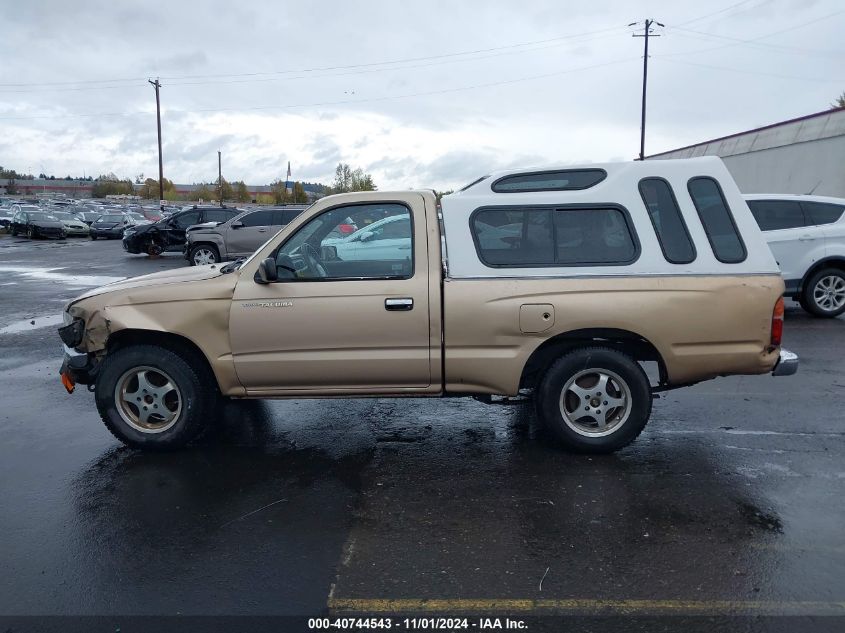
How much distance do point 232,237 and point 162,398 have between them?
46.6 ft

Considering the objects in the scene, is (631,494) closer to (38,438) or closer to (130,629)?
(130,629)

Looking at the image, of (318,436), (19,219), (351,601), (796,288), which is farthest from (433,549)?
(19,219)

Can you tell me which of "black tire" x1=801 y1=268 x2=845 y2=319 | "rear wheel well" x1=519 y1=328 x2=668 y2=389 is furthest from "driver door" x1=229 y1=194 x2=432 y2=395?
"black tire" x1=801 y1=268 x2=845 y2=319

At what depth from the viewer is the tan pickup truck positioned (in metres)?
4.87

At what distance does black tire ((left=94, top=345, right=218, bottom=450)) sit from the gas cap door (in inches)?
92.5

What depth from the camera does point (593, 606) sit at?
3.29 metres

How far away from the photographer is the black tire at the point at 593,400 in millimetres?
4953

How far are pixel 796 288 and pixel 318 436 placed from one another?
837 centimetres

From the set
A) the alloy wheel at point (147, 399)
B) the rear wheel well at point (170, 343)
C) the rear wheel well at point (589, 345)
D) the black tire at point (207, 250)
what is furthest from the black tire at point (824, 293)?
the black tire at point (207, 250)

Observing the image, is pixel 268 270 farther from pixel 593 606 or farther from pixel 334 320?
pixel 593 606

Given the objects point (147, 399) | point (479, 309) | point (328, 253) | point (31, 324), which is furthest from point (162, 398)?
point (31, 324)

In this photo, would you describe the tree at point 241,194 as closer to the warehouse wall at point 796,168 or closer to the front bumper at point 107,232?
the front bumper at point 107,232

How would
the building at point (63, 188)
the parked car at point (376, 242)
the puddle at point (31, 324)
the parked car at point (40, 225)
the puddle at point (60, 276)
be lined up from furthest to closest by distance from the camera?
the building at point (63, 188)
the parked car at point (40, 225)
the puddle at point (60, 276)
the puddle at point (31, 324)
the parked car at point (376, 242)

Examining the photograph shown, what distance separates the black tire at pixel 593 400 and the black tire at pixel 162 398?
2.46 m
